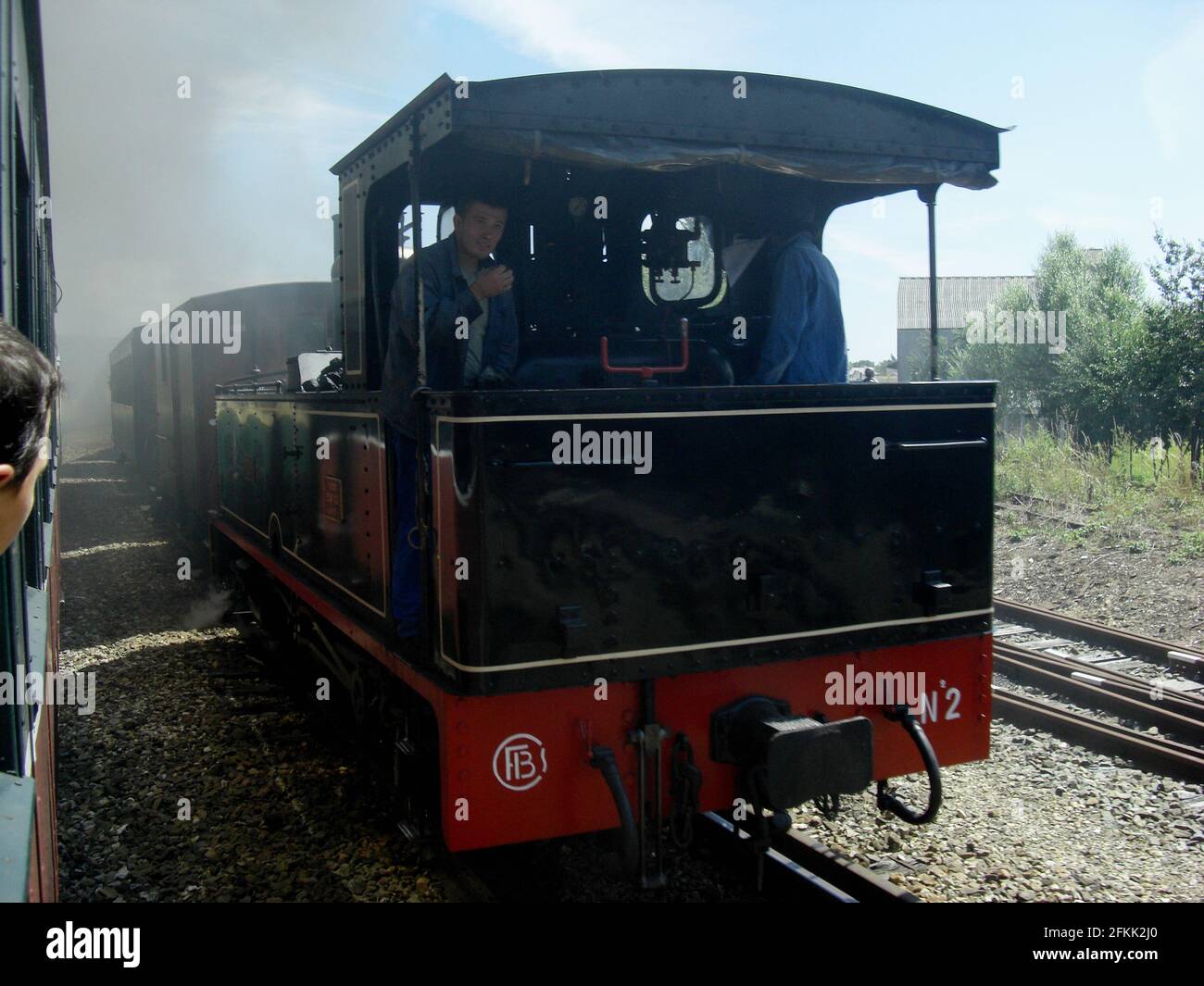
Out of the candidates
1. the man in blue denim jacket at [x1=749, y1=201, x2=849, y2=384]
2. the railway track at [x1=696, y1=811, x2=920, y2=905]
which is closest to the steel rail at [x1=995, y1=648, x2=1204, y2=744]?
the railway track at [x1=696, y1=811, x2=920, y2=905]

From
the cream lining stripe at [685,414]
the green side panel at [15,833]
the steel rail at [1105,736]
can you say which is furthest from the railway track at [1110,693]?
the green side panel at [15,833]

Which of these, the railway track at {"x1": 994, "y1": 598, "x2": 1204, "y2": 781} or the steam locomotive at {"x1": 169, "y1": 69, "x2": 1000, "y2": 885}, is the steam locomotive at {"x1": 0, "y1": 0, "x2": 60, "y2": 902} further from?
the railway track at {"x1": 994, "y1": 598, "x2": 1204, "y2": 781}

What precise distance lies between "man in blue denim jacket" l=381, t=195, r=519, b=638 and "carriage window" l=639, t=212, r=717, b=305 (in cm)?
66

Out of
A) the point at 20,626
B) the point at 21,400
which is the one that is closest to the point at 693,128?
the point at 20,626

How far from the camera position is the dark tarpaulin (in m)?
3.26

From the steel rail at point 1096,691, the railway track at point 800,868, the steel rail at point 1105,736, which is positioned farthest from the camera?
the steel rail at point 1096,691

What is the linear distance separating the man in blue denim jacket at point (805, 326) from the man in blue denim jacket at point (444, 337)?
1.07 m

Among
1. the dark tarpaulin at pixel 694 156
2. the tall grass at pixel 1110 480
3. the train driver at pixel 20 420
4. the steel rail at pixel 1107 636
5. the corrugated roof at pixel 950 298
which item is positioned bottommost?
the steel rail at pixel 1107 636

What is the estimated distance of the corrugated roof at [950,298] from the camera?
37812 millimetres

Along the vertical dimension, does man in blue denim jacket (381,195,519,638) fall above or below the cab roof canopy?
below

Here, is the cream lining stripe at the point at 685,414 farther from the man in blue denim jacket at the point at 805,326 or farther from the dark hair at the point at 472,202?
the dark hair at the point at 472,202

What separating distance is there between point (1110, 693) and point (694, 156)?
168 inches

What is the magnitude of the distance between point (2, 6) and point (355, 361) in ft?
7.33
